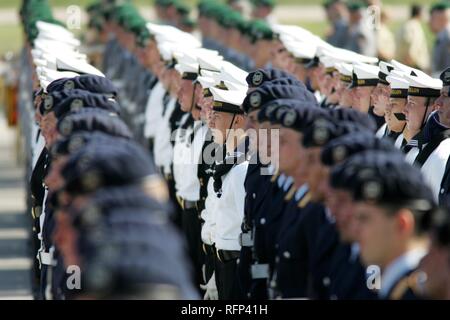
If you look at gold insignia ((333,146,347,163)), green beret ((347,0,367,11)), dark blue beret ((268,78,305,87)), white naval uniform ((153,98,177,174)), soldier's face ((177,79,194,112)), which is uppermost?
gold insignia ((333,146,347,163))

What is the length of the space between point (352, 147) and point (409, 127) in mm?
3303

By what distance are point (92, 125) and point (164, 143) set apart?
6056mm

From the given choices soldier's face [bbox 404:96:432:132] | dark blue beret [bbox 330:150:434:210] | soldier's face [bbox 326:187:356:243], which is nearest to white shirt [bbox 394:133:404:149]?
soldier's face [bbox 404:96:432:132]

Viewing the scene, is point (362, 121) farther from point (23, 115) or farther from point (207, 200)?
point (23, 115)

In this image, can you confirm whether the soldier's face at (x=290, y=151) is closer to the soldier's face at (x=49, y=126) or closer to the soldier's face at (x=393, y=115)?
the soldier's face at (x=49, y=126)

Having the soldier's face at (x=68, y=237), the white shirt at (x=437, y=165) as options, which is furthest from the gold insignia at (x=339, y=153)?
the white shirt at (x=437, y=165)

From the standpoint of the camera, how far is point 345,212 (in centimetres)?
610

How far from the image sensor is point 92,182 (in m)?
5.55

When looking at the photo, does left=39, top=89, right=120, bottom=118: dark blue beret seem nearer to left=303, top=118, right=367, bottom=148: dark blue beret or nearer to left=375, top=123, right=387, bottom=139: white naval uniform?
left=303, top=118, right=367, bottom=148: dark blue beret

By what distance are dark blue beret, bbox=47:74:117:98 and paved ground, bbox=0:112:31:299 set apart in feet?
8.00

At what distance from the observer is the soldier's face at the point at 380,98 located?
35.6 ft

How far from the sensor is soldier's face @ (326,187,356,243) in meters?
6.04

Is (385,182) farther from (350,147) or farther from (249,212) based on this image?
(249,212)

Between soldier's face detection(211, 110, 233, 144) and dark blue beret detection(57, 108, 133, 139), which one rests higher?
dark blue beret detection(57, 108, 133, 139)
